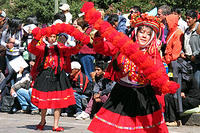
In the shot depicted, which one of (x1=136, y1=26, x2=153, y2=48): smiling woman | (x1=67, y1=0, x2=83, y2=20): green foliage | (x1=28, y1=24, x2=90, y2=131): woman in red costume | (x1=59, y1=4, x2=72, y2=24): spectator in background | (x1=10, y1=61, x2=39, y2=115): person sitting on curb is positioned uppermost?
(x1=67, y1=0, x2=83, y2=20): green foliage

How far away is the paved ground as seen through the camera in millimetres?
9308

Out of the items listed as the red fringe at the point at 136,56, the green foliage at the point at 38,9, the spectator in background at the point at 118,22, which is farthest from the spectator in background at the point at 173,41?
the green foliage at the point at 38,9

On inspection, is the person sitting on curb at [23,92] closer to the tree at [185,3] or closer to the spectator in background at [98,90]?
the spectator in background at [98,90]

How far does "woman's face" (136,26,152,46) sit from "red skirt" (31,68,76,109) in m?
3.23

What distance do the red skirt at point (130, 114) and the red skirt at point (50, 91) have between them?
2971mm

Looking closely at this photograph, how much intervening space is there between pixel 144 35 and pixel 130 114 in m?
1.14

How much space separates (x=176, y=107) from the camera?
33.5 feet

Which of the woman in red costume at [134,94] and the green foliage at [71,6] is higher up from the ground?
the green foliage at [71,6]

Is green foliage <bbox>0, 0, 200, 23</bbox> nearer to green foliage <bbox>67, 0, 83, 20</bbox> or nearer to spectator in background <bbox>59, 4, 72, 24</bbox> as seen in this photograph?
green foliage <bbox>67, 0, 83, 20</bbox>

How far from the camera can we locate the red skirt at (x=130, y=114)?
6177 millimetres

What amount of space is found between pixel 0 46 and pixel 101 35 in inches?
317

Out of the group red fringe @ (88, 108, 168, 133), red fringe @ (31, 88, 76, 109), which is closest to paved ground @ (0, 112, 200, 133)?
red fringe @ (31, 88, 76, 109)

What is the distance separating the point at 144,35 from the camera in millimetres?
6402

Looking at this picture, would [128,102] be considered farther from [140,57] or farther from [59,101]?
[59,101]
